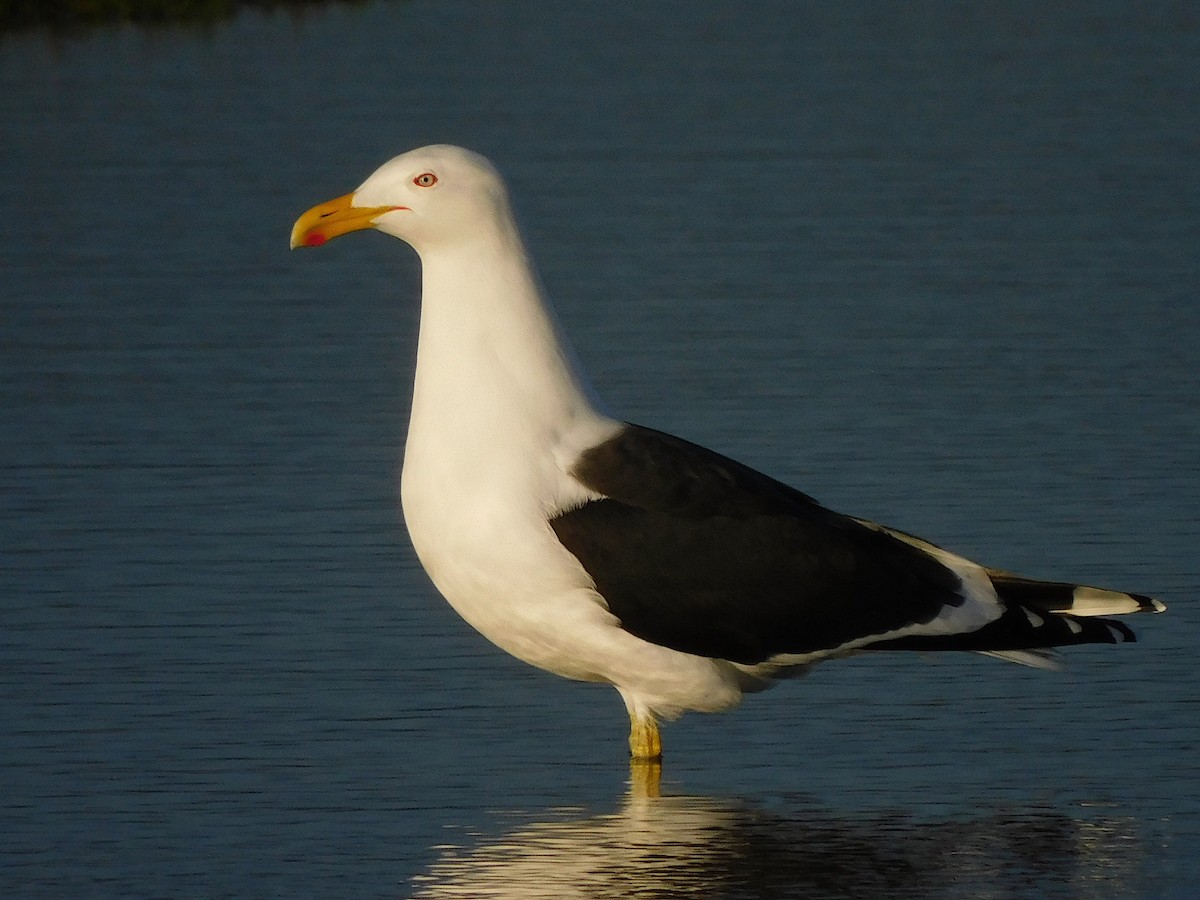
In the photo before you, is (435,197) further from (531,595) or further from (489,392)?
(531,595)

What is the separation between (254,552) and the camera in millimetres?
10266

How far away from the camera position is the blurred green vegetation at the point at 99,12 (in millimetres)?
26297

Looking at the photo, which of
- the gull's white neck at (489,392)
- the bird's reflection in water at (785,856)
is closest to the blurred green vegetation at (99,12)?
the gull's white neck at (489,392)

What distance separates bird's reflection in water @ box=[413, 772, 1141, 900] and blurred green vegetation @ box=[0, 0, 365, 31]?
1983 centimetres

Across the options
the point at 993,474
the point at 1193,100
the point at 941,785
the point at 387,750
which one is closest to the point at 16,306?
the point at 993,474

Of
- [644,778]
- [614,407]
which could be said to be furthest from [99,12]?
[644,778]

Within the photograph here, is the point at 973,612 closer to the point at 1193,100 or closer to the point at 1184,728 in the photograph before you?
the point at 1184,728

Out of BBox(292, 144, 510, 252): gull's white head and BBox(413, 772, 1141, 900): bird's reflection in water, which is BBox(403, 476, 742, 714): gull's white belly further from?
BBox(292, 144, 510, 252): gull's white head

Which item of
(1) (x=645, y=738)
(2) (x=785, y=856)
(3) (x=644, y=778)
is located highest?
(1) (x=645, y=738)

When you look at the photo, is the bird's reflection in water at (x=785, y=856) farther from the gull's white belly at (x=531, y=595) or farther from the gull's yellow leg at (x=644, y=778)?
the gull's white belly at (x=531, y=595)

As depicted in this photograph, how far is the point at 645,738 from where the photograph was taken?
8.20 meters

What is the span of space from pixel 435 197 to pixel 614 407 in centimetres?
404

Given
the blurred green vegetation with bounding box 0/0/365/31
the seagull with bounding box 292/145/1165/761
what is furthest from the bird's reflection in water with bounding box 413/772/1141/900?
the blurred green vegetation with bounding box 0/0/365/31

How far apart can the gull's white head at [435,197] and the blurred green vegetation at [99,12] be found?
738 inches
